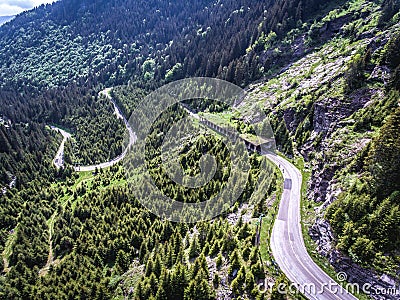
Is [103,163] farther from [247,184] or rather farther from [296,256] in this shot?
[296,256]

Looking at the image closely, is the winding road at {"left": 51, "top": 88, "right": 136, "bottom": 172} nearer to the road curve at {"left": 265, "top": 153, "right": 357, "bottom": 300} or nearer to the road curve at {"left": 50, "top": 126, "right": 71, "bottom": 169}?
the road curve at {"left": 50, "top": 126, "right": 71, "bottom": 169}

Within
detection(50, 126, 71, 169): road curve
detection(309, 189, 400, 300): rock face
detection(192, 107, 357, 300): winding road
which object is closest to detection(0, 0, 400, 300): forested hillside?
detection(309, 189, 400, 300): rock face

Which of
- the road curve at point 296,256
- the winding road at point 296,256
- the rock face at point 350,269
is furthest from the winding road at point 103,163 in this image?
the rock face at point 350,269

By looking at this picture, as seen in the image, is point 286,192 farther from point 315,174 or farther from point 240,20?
point 240,20

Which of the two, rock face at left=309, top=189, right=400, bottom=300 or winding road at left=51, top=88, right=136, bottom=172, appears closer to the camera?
rock face at left=309, top=189, right=400, bottom=300

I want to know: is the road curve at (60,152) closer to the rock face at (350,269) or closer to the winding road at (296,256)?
the winding road at (296,256)

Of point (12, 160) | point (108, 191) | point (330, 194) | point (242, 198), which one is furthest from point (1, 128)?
point (330, 194)
